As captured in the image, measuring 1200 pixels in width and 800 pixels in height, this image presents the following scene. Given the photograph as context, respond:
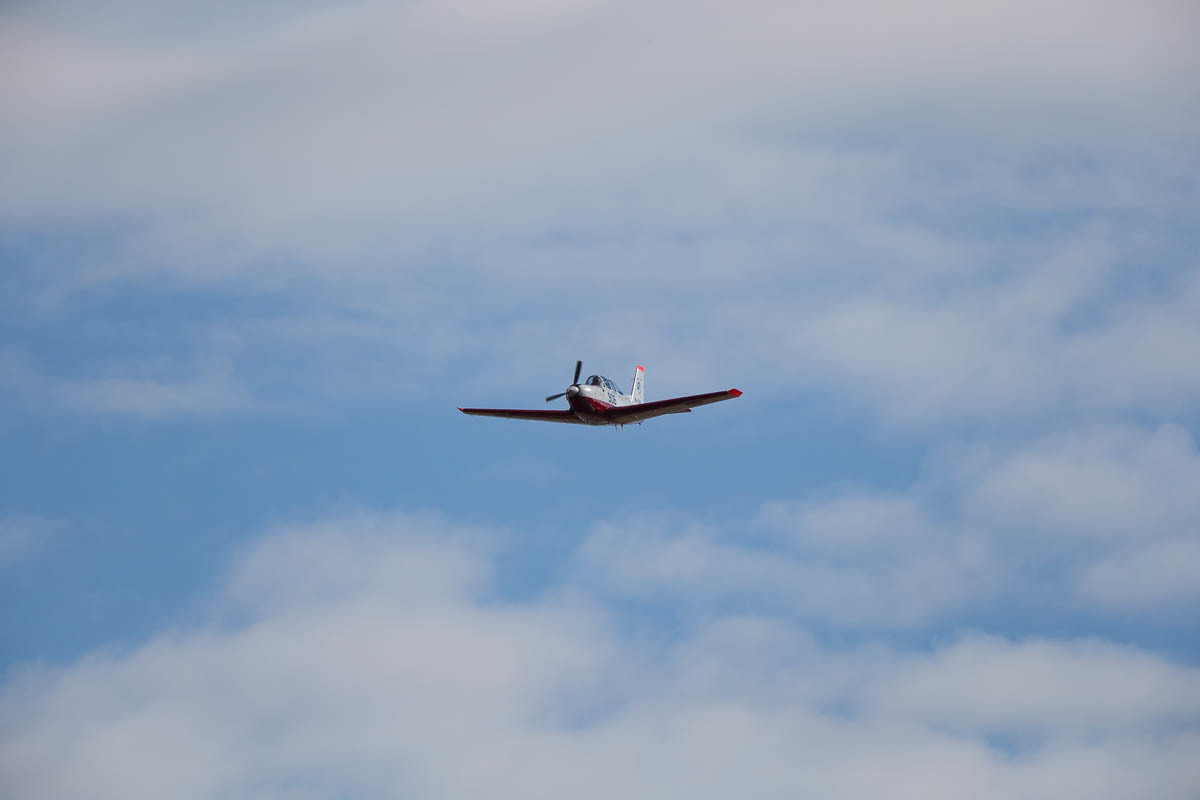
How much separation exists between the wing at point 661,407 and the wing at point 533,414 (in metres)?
3.01

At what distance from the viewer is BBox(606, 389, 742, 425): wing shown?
70188 millimetres

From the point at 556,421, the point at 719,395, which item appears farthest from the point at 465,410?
the point at 719,395

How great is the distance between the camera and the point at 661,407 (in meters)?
73.8

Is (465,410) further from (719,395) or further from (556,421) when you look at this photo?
(719,395)

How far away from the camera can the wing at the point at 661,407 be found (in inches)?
2763

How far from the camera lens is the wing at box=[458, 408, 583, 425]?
78.6 m

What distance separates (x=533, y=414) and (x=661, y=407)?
1129 centimetres

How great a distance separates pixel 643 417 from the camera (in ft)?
251

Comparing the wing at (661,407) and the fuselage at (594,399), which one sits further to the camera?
the fuselage at (594,399)

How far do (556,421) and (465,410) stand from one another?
21.7 feet

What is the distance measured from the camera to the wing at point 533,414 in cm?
7862

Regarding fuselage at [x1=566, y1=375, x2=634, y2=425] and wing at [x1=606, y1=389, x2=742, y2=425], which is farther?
fuselage at [x1=566, y1=375, x2=634, y2=425]

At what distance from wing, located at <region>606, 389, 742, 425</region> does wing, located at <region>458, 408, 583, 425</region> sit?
9.88 ft

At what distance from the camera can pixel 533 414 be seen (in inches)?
3214
